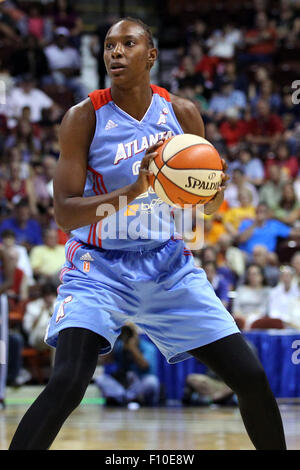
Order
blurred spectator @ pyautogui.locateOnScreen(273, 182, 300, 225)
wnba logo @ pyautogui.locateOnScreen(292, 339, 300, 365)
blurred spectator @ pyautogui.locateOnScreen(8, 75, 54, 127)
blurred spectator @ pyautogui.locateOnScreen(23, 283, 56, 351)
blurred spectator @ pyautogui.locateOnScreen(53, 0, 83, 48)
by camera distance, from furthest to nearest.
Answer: blurred spectator @ pyautogui.locateOnScreen(53, 0, 83, 48) < blurred spectator @ pyautogui.locateOnScreen(8, 75, 54, 127) < blurred spectator @ pyautogui.locateOnScreen(273, 182, 300, 225) < blurred spectator @ pyautogui.locateOnScreen(23, 283, 56, 351) < wnba logo @ pyautogui.locateOnScreen(292, 339, 300, 365)

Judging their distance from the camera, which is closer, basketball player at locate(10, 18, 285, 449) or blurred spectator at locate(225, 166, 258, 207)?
basketball player at locate(10, 18, 285, 449)

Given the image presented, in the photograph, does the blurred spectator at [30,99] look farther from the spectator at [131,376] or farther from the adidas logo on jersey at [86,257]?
the adidas logo on jersey at [86,257]

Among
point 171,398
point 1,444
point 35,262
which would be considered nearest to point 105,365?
point 171,398

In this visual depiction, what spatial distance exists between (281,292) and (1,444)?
4488 millimetres

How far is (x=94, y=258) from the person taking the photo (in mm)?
3291

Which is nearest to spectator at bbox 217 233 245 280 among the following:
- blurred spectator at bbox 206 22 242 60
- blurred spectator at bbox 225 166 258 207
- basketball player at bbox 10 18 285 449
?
blurred spectator at bbox 225 166 258 207

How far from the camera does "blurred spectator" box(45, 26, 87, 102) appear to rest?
14.0m

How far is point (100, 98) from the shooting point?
3.41m

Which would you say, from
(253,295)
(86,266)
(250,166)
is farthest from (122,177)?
(250,166)

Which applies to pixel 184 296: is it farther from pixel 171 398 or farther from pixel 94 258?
pixel 171 398

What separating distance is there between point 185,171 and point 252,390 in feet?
3.05

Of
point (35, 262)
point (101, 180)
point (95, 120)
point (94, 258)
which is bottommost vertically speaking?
point (35, 262)

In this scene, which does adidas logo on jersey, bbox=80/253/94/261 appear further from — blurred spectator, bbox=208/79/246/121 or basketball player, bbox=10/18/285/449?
blurred spectator, bbox=208/79/246/121

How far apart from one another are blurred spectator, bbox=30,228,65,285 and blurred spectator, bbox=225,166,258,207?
272 cm
